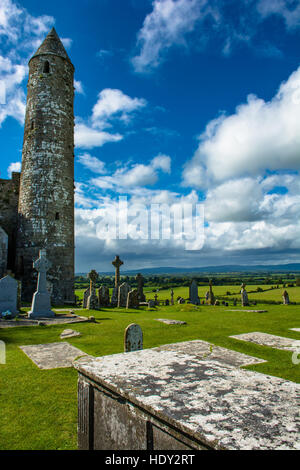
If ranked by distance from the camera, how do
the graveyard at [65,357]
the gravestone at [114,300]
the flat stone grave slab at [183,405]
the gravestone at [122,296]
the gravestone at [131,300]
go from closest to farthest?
the flat stone grave slab at [183,405] → the graveyard at [65,357] → the gravestone at [131,300] → the gravestone at [122,296] → the gravestone at [114,300]

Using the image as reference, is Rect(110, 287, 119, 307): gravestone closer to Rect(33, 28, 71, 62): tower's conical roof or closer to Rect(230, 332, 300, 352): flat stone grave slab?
Rect(230, 332, 300, 352): flat stone grave slab

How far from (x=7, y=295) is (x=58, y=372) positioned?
917 centimetres

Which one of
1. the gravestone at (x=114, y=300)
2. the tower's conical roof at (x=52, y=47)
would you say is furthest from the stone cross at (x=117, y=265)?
the tower's conical roof at (x=52, y=47)

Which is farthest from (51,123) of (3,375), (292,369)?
(292,369)

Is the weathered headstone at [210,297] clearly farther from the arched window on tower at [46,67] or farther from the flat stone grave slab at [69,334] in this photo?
the arched window on tower at [46,67]

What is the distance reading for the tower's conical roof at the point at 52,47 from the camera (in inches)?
946

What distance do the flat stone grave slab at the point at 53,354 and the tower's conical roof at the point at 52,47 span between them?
25.5m

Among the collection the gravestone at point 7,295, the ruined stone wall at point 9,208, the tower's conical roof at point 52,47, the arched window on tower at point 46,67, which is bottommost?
the gravestone at point 7,295

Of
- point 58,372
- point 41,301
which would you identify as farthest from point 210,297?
point 58,372

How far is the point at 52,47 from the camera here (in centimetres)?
2427

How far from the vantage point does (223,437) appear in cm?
165

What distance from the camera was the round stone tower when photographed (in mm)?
22375
